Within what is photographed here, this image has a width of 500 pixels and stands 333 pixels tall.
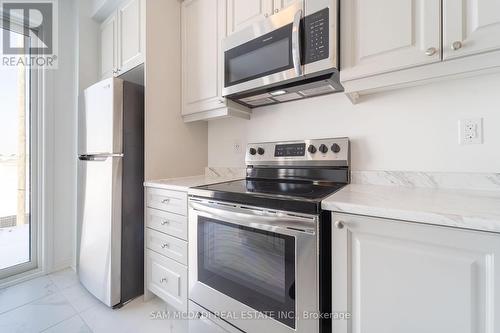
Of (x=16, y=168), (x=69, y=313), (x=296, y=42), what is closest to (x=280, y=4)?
(x=296, y=42)

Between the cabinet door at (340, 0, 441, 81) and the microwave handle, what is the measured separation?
0.21 meters

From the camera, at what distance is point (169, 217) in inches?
58.4

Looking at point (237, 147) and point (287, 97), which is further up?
point (287, 97)

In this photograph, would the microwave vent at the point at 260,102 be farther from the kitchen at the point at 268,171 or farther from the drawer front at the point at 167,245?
the drawer front at the point at 167,245

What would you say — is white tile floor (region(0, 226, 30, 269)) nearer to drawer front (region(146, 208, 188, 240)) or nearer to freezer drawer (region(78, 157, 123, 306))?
freezer drawer (region(78, 157, 123, 306))

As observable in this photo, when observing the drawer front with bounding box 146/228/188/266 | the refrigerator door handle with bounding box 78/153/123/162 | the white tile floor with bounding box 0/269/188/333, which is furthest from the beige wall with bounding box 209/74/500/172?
the white tile floor with bounding box 0/269/188/333

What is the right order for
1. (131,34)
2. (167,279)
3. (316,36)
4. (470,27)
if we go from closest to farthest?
1. (470,27)
2. (316,36)
3. (167,279)
4. (131,34)

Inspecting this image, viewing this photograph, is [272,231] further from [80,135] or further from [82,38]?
[82,38]

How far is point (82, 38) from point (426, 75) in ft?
9.27

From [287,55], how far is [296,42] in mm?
85

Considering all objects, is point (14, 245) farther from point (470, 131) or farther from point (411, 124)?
point (470, 131)

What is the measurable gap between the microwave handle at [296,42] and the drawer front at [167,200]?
0.99m

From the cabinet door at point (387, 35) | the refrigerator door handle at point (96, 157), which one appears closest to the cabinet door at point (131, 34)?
the refrigerator door handle at point (96, 157)

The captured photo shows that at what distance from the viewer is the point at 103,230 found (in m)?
1.61
